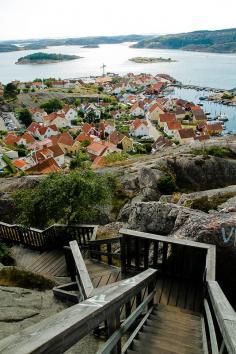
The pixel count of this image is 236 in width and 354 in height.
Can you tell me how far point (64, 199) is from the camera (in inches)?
359

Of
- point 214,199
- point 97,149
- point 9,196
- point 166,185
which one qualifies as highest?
point 214,199

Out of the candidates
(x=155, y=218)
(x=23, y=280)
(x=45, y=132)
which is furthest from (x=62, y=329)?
(x=45, y=132)

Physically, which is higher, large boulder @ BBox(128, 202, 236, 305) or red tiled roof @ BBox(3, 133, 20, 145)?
large boulder @ BBox(128, 202, 236, 305)

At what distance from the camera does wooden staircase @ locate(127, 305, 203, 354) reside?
354 centimetres

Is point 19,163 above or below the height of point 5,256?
below

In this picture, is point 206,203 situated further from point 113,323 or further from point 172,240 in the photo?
point 113,323

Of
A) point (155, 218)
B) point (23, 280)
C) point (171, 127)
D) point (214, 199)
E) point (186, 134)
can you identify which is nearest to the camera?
point (23, 280)

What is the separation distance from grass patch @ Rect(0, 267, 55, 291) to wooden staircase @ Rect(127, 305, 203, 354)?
2.47 metres

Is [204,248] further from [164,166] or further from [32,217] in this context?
[164,166]

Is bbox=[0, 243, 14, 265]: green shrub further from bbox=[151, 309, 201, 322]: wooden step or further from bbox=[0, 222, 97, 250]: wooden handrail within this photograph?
bbox=[151, 309, 201, 322]: wooden step

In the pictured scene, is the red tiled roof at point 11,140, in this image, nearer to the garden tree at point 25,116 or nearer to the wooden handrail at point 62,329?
the garden tree at point 25,116

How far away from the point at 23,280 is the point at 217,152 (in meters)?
13.0

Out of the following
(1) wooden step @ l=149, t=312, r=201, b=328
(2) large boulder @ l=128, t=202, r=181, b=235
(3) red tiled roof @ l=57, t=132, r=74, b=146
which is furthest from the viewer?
(3) red tiled roof @ l=57, t=132, r=74, b=146

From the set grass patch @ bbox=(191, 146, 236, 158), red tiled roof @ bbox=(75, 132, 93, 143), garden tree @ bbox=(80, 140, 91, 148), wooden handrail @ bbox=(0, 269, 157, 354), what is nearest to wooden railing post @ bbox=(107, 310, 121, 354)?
wooden handrail @ bbox=(0, 269, 157, 354)
